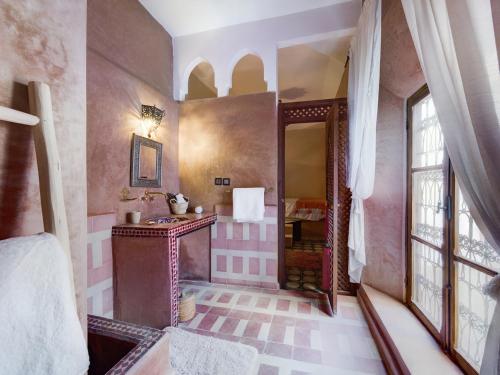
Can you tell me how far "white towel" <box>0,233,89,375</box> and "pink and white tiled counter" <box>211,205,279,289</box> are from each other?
2.27 m

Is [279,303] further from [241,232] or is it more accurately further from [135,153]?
[135,153]

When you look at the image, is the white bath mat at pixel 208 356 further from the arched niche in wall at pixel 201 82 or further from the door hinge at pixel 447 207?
the arched niche in wall at pixel 201 82

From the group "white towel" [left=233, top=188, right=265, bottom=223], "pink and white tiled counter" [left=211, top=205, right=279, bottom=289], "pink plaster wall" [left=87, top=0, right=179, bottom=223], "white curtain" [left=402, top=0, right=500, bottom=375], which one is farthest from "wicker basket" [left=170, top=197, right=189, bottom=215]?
"white curtain" [left=402, top=0, right=500, bottom=375]

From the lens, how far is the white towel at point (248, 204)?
8.82 ft

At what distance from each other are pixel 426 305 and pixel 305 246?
101 inches

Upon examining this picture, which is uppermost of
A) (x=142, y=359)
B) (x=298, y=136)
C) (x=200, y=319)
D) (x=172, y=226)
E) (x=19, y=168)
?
(x=298, y=136)

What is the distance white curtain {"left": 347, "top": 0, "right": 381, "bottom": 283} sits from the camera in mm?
1849

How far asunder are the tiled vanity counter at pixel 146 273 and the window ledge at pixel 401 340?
174 cm

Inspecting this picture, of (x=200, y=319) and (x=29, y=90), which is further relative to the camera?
(x=200, y=319)

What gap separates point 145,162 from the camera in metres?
2.44

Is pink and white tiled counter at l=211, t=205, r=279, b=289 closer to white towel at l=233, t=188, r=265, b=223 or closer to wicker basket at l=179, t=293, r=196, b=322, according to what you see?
white towel at l=233, t=188, r=265, b=223

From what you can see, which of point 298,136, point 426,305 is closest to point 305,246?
point 426,305

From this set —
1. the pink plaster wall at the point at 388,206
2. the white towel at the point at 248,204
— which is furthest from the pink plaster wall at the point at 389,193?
the white towel at the point at 248,204

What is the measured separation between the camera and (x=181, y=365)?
1580 millimetres
